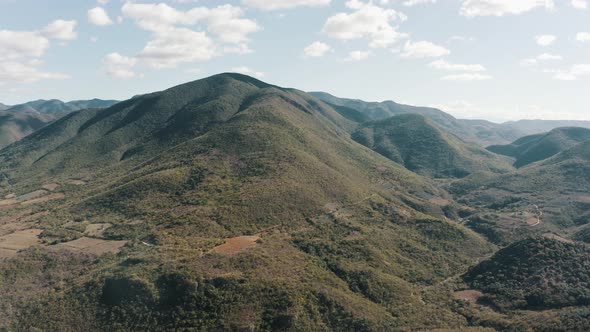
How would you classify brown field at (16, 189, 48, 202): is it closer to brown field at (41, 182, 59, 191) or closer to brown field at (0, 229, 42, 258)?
brown field at (41, 182, 59, 191)

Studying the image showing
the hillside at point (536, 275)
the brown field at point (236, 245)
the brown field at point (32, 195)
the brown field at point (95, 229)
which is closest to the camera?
the hillside at point (536, 275)

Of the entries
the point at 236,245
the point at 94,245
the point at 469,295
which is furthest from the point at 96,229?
the point at 469,295

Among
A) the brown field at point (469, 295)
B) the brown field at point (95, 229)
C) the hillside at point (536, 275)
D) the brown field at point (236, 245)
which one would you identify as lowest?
the brown field at point (469, 295)

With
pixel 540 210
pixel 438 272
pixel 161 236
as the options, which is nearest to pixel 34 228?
pixel 161 236

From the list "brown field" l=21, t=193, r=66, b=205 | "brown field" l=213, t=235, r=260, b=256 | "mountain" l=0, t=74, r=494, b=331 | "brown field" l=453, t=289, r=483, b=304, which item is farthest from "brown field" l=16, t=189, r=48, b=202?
"brown field" l=453, t=289, r=483, b=304

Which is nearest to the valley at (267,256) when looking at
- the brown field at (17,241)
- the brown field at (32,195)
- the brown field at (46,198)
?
the brown field at (17,241)

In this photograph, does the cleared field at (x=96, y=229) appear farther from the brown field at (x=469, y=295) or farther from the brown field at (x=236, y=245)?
the brown field at (x=469, y=295)
